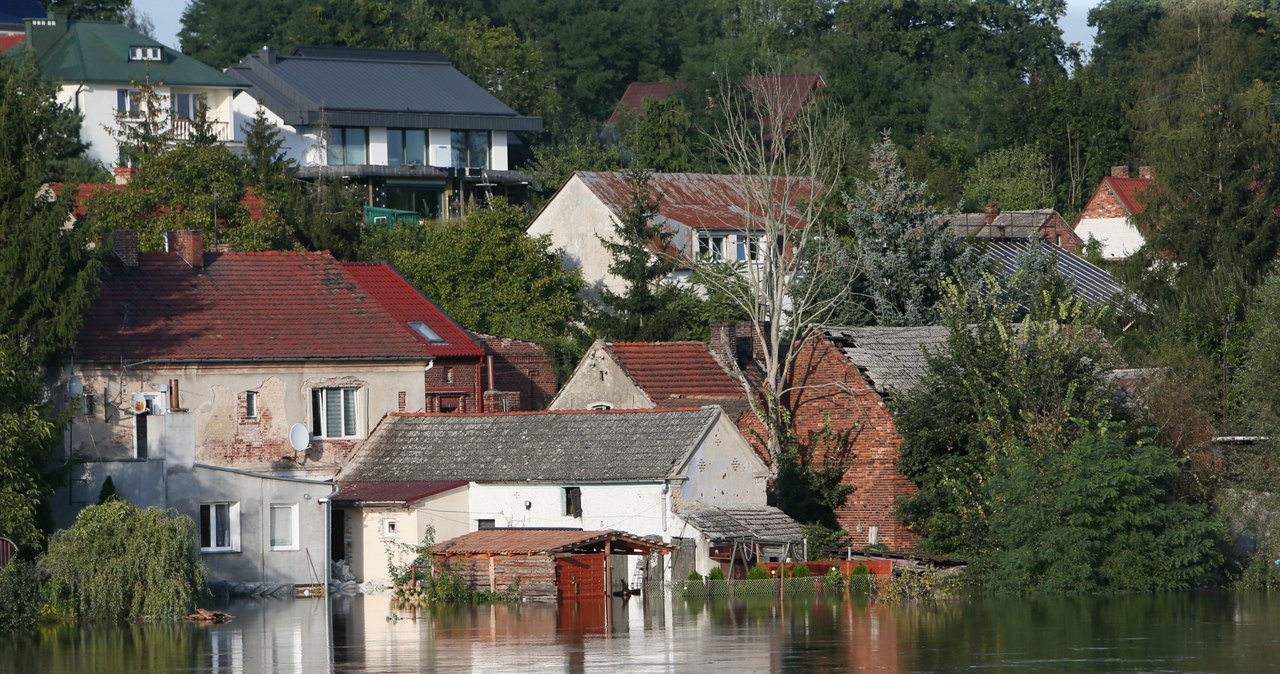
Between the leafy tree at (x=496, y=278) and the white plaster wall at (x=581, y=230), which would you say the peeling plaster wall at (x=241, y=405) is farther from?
the white plaster wall at (x=581, y=230)

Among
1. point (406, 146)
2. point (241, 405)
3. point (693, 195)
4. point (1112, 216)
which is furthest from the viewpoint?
point (406, 146)

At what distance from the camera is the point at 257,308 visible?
48.5 meters

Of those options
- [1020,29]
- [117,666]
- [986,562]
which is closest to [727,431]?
[986,562]

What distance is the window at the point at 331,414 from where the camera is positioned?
156 ft

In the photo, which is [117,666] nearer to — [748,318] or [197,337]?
[197,337]

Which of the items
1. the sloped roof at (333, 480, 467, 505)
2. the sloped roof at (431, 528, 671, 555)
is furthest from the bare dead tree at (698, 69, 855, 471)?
the sloped roof at (333, 480, 467, 505)

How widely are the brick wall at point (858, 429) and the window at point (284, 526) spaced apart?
1170 cm

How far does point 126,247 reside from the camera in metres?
48.3

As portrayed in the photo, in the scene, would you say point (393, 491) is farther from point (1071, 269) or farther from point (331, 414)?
point (1071, 269)

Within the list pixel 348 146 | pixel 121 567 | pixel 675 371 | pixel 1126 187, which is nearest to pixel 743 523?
pixel 675 371

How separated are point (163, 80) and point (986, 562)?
5161 centimetres

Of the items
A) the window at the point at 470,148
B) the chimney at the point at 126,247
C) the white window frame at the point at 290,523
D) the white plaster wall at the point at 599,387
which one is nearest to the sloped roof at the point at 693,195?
the white plaster wall at the point at 599,387

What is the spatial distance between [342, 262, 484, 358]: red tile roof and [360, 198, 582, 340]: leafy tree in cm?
736

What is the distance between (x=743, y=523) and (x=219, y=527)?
35.1 feet
